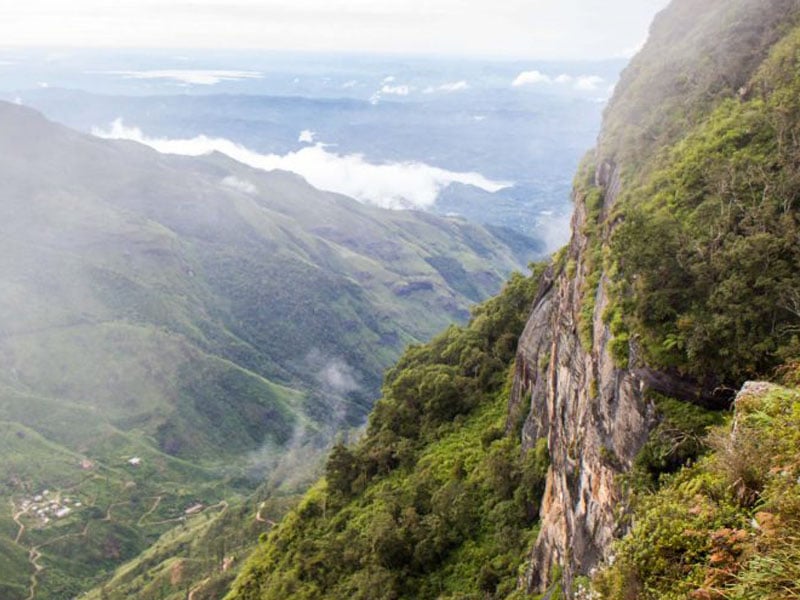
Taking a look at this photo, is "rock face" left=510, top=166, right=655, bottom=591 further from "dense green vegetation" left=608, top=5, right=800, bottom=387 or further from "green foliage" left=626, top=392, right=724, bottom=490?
"dense green vegetation" left=608, top=5, right=800, bottom=387

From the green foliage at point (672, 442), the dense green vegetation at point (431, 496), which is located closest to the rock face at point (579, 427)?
the green foliage at point (672, 442)

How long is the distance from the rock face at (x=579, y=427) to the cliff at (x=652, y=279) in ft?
0.33

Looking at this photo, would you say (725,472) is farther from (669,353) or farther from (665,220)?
(665,220)

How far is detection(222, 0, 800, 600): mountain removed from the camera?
49.7 feet

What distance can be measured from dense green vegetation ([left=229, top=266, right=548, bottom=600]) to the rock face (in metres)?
5.05

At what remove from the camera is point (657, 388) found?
23.2m

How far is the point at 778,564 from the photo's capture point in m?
10.8

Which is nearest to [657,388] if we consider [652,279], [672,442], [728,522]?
[672,442]

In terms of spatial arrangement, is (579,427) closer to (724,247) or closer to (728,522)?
(724,247)

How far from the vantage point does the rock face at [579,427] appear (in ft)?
78.9

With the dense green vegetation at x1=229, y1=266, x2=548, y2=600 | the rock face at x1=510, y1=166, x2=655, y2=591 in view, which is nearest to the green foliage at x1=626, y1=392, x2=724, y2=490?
the rock face at x1=510, y1=166, x2=655, y2=591

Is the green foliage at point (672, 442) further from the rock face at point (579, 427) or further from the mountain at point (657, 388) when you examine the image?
the rock face at point (579, 427)

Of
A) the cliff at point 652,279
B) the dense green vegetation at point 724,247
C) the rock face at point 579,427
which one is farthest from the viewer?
the rock face at point 579,427

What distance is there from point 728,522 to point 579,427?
1536 centimetres
